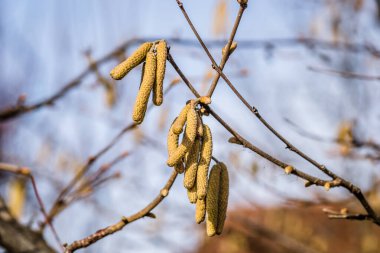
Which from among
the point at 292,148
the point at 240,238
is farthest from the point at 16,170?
the point at 240,238

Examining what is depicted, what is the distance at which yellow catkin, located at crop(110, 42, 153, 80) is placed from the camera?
0.97 meters

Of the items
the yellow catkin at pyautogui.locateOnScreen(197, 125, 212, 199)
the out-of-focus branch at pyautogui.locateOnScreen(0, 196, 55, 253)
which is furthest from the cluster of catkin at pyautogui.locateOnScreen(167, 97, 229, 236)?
the out-of-focus branch at pyautogui.locateOnScreen(0, 196, 55, 253)

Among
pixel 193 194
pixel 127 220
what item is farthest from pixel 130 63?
pixel 127 220

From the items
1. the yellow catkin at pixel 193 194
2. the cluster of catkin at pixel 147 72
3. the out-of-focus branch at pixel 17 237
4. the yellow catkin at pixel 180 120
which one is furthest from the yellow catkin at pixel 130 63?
the out-of-focus branch at pixel 17 237

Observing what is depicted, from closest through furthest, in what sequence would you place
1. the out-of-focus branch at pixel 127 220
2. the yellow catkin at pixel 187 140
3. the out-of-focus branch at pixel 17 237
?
the yellow catkin at pixel 187 140, the out-of-focus branch at pixel 127 220, the out-of-focus branch at pixel 17 237

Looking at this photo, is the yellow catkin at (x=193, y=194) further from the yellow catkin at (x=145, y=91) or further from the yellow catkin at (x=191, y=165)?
the yellow catkin at (x=145, y=91)

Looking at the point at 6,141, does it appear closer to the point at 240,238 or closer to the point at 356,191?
the point at 240,238

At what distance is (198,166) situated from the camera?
95cm

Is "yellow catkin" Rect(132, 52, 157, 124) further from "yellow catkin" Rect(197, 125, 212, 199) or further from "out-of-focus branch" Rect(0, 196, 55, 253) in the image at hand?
"out-of-focus branch" Rect(0, 196, 55, 253)

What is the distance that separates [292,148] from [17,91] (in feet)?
17.7

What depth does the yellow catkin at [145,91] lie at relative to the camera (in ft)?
3.10

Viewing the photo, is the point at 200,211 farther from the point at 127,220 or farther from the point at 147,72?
the point at 127,220

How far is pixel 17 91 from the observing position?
19.6 ft

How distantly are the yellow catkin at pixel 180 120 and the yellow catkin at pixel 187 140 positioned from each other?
11mm
